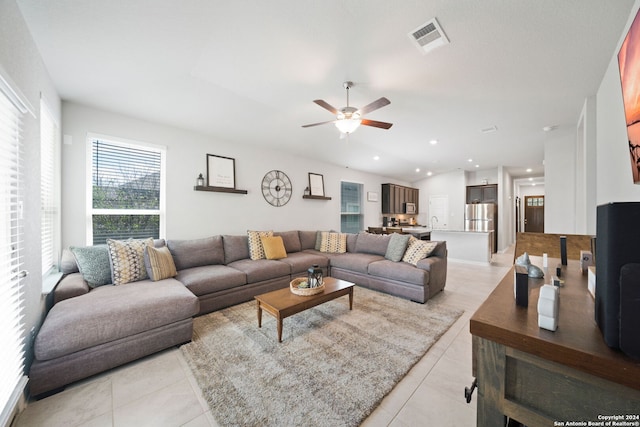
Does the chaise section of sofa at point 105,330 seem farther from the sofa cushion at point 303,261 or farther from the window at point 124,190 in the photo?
the sofa cushion at point 303,261

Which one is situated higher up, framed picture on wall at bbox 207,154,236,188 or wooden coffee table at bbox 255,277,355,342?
framed picture on wall at bbox 207,154,236,188

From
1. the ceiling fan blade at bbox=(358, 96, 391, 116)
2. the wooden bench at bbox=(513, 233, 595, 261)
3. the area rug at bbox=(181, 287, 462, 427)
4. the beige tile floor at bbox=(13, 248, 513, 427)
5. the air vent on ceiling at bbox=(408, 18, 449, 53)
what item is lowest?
the beige tile floor at bbox=(13, 248, 513, 427)

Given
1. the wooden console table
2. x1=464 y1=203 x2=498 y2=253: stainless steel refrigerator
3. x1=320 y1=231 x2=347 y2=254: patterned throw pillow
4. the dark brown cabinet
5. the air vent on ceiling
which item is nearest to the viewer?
the wooden console table

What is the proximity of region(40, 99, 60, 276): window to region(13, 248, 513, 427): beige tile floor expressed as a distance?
4.89 feet

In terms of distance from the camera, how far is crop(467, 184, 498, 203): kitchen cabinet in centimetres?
752

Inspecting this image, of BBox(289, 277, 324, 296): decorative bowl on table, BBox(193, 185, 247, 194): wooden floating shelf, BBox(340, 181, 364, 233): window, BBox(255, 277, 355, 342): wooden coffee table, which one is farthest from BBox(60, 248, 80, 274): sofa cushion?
BBox(340, 181, 364, 233): window

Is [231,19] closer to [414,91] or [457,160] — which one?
[414,91]

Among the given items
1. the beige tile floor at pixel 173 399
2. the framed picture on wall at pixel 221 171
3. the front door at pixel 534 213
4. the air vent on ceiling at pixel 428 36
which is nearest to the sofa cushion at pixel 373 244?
the beige tile floor at pixel 173 399

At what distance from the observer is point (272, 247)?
4141 mm

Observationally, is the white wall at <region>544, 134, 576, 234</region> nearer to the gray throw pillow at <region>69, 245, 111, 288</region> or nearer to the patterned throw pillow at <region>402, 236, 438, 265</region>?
the patterned throw pillow at <region>402, 236, 438, 265</region>

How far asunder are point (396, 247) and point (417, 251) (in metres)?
0.35

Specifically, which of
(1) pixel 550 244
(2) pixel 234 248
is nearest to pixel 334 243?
(2) pixel 234 248

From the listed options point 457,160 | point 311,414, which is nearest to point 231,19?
point 311,414

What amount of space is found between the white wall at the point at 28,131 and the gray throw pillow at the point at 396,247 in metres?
4.00
